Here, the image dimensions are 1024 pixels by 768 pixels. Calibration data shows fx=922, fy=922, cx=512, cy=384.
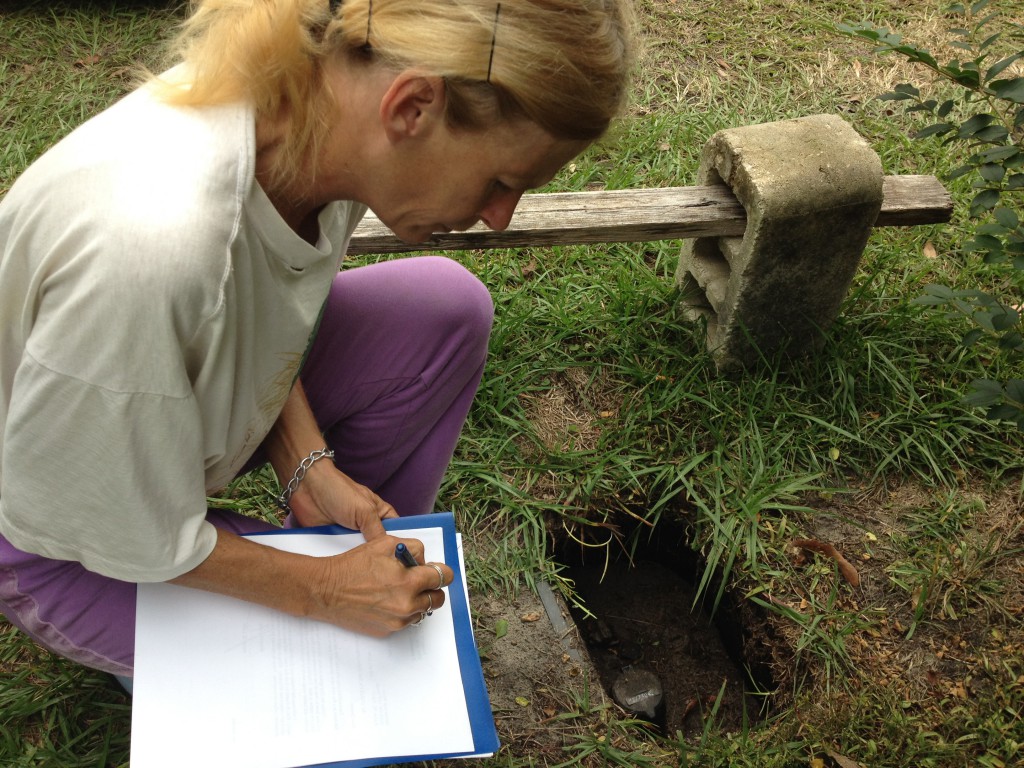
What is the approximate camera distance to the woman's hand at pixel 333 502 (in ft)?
Result: 5.74

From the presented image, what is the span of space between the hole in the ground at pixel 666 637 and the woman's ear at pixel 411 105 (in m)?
1.40

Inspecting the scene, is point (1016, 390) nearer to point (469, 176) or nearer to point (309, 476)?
point (469, 176)

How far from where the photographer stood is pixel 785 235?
2.36 meters

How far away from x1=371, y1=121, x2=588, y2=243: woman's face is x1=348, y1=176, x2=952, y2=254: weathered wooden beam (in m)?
0.87

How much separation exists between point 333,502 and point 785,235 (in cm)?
134

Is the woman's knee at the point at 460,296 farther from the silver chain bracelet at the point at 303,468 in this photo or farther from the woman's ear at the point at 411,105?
the woman's ear at the point at 411,105

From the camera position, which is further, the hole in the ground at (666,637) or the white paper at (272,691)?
the hole in the ground at (666,637)

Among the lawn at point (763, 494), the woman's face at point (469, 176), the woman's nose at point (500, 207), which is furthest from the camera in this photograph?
the lawn at point (763, 494)

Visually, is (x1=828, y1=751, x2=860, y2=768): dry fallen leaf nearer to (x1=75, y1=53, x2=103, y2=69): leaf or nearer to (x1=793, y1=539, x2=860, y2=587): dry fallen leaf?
(x1=793, y1=539, x2=860, y2=587): dry fallen leaf

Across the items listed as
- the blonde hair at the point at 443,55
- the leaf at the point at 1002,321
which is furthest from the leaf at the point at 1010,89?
the blonde hair at the point at 443,55

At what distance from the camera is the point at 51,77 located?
3639 mm

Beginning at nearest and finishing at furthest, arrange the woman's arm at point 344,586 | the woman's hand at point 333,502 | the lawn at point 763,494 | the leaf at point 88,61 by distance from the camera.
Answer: the woman's arm at point 344,586 < the woman's hand at point 333,502 < the lawn at point 763,494 < the leaf at point 88,61

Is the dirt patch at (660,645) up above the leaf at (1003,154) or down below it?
below

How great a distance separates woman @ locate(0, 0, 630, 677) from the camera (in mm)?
1159
